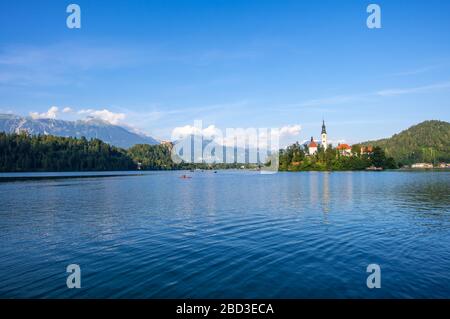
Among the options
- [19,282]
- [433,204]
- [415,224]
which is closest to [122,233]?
[19,282]

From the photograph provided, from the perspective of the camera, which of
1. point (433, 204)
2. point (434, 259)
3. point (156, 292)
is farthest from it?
point (433, 204)

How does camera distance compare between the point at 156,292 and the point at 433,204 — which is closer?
the point at 156,292

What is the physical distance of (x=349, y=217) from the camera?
39.5 metres

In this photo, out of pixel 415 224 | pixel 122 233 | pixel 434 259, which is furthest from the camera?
pixel 415 224

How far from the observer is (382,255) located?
23.3m

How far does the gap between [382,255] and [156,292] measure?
660 inches

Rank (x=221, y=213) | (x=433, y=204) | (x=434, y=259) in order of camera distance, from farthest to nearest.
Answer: (x=433, y=204), (x=221, y=213), (x=434, y=259)

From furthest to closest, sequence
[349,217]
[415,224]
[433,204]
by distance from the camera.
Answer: [433,204] < [349,217] < [415,224]

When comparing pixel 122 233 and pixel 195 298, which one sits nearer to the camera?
pixel 195 298

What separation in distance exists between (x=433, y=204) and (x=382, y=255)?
3567 cm

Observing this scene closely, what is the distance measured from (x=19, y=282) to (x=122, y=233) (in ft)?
43.1
